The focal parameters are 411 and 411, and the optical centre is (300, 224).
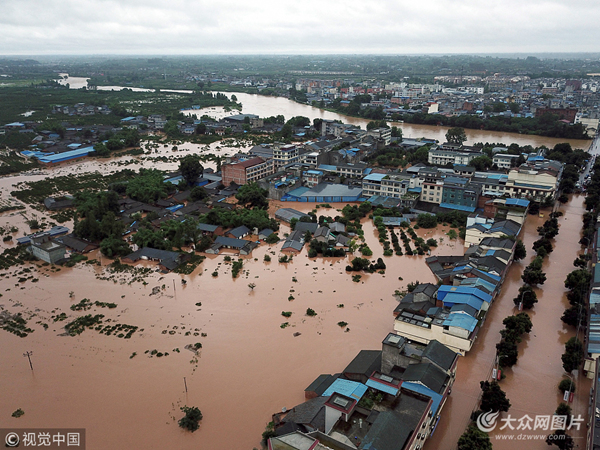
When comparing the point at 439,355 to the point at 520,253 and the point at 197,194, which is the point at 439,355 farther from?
the point at 197,194

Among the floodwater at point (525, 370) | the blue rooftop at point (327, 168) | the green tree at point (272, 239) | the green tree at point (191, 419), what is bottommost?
the green tree at point (191, 419)

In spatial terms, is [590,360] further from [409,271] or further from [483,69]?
[483,69]

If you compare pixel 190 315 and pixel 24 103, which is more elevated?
pixel 24 103

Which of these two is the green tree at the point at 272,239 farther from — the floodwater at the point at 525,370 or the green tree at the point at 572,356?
the green tree at the point at 572,356

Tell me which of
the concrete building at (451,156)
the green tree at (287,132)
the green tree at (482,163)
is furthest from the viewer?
the green tree at (287,132)

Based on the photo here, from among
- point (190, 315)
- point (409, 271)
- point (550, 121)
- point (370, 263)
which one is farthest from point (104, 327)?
point (550, 121)

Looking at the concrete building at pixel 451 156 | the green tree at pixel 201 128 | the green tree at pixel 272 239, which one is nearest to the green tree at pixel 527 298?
the green tree at pixel 272 239
